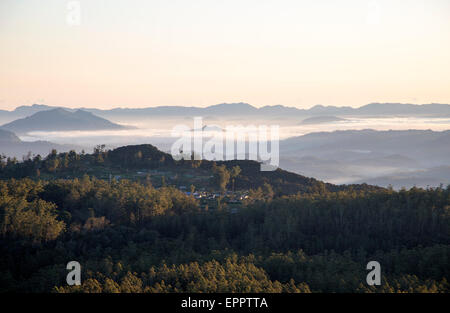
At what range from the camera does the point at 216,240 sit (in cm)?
5503

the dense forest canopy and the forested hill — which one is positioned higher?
the forested hill

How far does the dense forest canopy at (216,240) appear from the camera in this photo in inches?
1526

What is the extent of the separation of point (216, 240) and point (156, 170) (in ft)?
124

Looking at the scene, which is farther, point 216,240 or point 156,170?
point 156,170

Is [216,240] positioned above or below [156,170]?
below

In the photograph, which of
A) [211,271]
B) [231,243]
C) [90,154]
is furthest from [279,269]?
[90,154]

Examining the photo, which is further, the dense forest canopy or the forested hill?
the forested hill

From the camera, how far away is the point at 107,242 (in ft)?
167

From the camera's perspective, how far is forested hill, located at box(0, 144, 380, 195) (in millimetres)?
82875

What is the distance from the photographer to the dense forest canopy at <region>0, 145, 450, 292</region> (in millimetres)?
38750

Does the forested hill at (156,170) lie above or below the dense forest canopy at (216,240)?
above

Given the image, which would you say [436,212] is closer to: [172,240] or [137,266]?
[172,240]

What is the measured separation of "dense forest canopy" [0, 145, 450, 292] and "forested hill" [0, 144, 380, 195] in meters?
8.30

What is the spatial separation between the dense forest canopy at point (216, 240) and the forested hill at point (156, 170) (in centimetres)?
830
